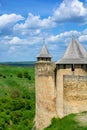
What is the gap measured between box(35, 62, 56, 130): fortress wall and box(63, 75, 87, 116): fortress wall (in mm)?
2169

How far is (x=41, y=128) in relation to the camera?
25594 millimetres

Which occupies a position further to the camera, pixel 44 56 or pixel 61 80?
pixel 44 56

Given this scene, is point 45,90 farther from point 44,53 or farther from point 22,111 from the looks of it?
point 22,111

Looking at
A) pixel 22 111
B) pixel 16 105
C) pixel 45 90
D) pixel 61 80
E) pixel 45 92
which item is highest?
pixel 61 80

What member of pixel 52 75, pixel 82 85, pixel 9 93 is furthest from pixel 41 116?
pixel 9 93

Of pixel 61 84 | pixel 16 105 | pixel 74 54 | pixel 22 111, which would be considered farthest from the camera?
pixel 16 105

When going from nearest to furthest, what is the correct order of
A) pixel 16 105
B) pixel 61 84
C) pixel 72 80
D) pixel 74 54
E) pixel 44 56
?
1. pixel 72 80
2. pixel 61 84
3. pixel 74 54
4. pixel 44 56
5. pixel 16 105

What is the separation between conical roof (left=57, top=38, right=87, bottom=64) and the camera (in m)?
23.2

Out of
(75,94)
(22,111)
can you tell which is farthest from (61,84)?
(22,111)

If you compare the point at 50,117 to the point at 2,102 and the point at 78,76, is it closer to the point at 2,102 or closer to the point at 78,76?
the point at 78,76

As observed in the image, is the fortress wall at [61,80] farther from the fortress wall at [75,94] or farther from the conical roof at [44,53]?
the conical roof at [44,53]

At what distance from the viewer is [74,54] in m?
23.6

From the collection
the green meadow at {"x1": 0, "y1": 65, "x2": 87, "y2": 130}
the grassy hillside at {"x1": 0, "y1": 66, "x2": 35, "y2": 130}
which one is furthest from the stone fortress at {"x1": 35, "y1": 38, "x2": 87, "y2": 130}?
the grassy hillside at {"x1": 0, "y1": 66, "x2": 35, "y2": 130}

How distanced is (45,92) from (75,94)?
10.8ft
